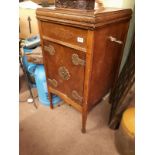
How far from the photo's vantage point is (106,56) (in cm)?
107

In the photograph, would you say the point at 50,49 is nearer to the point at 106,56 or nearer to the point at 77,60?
the point at 77,60

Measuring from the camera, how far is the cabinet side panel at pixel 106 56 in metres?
0.92

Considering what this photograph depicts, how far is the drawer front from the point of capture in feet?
3.25

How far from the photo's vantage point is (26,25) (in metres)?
1.97

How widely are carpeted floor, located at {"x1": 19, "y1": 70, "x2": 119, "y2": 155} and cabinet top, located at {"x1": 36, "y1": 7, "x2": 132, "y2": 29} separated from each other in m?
0.96

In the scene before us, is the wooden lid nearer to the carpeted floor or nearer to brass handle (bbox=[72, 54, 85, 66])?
the carpeted floor

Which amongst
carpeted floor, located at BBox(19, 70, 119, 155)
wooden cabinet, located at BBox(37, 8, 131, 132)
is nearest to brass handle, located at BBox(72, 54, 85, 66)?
wooden cabinet, located at BBox(37, 8, 131, 132)

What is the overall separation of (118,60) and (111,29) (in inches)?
15.6
